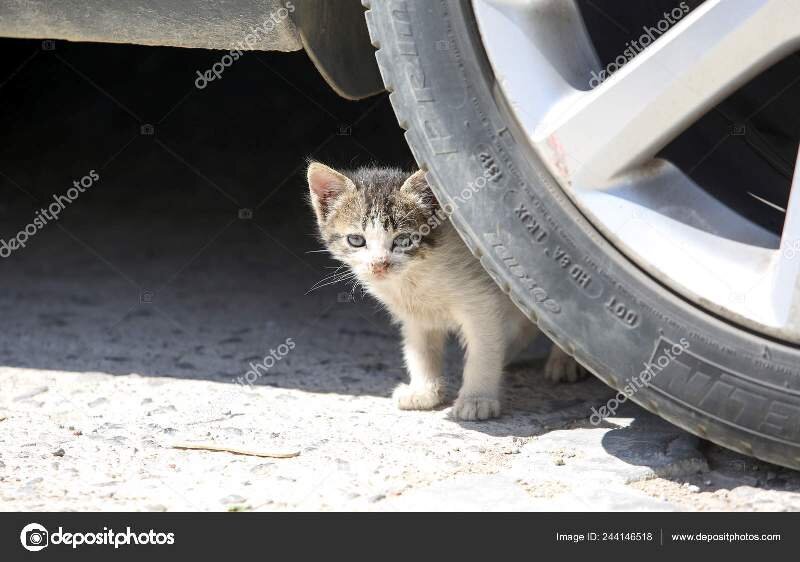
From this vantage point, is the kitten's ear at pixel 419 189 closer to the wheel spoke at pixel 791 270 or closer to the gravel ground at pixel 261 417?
the gravel ground at pixel 261 417

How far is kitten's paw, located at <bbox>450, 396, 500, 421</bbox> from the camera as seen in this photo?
8.58ft

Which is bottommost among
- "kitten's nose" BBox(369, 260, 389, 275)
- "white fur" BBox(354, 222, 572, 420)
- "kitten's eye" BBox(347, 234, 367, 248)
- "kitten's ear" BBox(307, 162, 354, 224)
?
"white fur" BBox(354, 222, 572, 420)

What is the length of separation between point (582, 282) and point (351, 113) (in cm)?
292

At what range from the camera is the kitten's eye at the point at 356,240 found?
9.60ft

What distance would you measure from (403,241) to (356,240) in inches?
6.9

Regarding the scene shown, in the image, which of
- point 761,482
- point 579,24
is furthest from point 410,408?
point 579,24

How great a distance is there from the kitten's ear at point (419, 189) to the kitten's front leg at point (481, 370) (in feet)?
1.28

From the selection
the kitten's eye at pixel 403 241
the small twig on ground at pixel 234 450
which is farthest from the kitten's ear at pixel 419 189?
the small twig on ground at pixel 234 450

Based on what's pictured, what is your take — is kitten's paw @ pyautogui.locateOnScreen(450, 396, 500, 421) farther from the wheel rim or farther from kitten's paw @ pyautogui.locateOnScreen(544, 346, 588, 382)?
the wheel rim

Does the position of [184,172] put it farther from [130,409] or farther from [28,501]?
[28,501]

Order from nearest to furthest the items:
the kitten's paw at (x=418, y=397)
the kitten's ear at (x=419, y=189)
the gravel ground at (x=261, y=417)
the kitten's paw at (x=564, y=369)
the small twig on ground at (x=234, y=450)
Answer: the gravel ground at (x=261, y=417) < the small twig on ground at (x=234, y=450) < the kitten's paw at (x=418, y=397) < the kitten's ear at (x=419, y=189) < the kitten's paw at (x=564, y=369)
